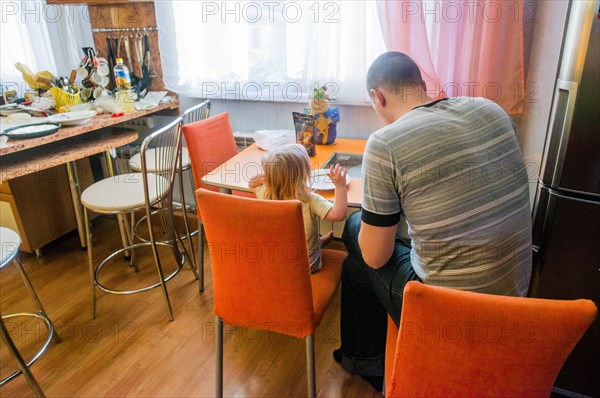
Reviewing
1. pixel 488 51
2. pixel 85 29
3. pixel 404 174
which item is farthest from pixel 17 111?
pixel 488 51

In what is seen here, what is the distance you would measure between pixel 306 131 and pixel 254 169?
0.30 metres

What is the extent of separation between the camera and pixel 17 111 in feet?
7.71

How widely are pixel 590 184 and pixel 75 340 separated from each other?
2.12m

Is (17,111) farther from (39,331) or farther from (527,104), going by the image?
(527,104)

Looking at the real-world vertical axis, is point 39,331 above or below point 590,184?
below

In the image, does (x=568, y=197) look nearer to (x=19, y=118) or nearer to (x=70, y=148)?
(x=70, y=148)

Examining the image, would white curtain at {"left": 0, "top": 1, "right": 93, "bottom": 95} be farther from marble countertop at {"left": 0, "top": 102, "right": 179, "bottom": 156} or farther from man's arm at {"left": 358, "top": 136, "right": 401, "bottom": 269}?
man's arm at {"left": 358, "top": 136, "right": 401, "bottom": 269}

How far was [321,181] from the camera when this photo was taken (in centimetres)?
162

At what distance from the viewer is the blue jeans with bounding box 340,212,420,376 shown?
1.36 m

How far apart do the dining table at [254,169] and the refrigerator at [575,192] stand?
0.61 metres

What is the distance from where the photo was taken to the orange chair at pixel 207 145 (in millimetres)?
1864

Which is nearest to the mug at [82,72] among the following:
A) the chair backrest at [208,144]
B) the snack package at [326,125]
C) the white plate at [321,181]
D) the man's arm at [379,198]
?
the chair backrest at [208,144]

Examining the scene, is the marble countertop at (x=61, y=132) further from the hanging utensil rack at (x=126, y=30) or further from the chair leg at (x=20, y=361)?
the chair leg at (x=20, y=361)

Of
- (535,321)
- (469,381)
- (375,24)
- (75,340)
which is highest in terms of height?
(375,24)
